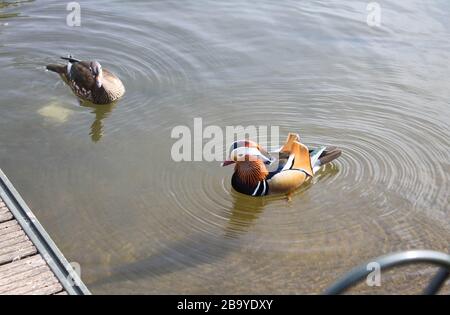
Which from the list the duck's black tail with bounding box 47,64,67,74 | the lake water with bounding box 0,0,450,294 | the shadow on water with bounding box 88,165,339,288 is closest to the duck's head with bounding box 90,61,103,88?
the lake water with bounding box 0,0,450,294

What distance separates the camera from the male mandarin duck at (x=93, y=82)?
8332mm

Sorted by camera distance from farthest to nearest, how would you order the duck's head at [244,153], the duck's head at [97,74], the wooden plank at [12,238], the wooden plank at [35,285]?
the duck's head at [97,74] → the duck's head at [244,153] → the wooden plank at [12,238] → the wooden plank at [35,285]

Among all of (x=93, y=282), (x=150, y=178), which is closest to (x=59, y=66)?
(x=150, y=178)

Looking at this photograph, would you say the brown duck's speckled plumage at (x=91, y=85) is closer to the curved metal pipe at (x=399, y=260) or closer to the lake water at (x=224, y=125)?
the lake water at (x=224, y=125)

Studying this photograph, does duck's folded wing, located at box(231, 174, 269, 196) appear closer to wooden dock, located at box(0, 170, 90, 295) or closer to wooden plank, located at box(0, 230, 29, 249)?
wooden dock, located at box(0, 170, 90, 295)

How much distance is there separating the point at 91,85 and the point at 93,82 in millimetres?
55

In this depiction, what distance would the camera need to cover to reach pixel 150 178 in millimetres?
6871

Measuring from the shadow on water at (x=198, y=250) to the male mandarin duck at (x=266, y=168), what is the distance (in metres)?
0.15

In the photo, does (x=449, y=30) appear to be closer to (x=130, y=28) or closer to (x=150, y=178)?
(x=130, y=28)

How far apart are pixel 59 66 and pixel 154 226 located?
12.8ft

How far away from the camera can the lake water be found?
580 cm

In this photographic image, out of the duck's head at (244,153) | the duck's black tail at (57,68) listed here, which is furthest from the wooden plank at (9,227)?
the duck's black tail at (57,68)

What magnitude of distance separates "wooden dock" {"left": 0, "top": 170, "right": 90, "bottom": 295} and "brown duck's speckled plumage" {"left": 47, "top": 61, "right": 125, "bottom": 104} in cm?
302

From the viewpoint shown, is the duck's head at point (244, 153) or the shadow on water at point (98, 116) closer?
the duck's head at point (244, 153)
